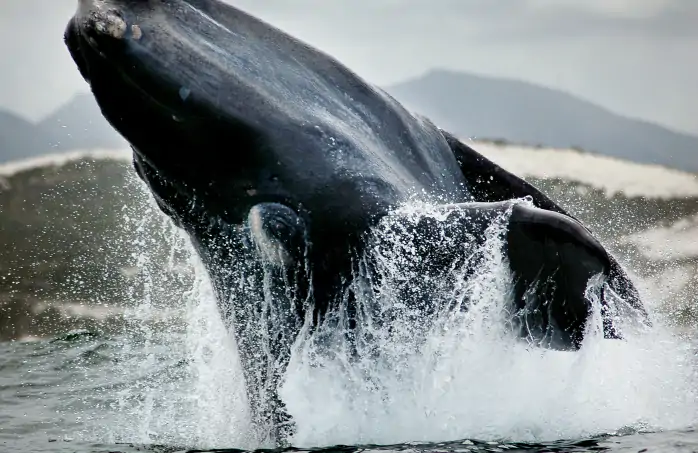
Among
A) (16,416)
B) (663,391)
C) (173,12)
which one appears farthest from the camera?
(16,416)

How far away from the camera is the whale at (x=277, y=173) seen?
789cm

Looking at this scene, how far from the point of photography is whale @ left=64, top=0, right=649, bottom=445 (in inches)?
311

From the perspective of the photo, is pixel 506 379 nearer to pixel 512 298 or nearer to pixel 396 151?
pixel 512 298

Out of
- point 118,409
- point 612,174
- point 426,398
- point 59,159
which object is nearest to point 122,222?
point 59,159

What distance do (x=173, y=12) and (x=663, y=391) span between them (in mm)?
6476

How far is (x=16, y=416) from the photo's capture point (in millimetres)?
13523

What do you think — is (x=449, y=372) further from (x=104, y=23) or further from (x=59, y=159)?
(x=59, y=159)

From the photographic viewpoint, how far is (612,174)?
78.3 ft

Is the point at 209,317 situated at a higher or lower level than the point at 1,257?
lower

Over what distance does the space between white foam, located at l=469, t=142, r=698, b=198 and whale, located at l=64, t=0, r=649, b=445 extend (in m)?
14.7

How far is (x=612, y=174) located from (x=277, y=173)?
56.1ft

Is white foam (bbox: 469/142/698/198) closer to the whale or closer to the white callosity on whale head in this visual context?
the whale

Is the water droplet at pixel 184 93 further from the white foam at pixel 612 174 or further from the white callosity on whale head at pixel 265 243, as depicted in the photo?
the white foam at pixel 612 174

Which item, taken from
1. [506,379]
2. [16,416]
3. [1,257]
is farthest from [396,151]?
[1,257]
